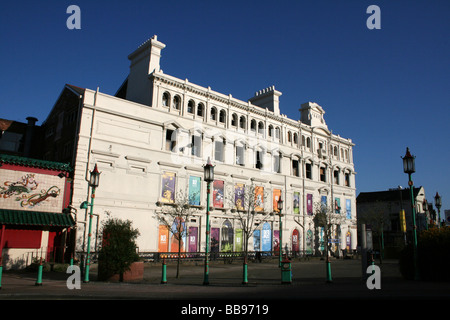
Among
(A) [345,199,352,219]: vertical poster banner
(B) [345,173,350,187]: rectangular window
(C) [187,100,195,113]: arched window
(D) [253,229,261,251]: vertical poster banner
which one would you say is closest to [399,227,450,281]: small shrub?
(D) [253,229,261,251]: vertical poster banner

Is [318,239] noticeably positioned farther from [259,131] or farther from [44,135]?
[44,135]

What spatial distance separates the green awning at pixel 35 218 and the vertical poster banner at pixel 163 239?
7609 mm

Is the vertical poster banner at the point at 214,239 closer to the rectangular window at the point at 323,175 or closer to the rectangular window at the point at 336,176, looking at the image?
the rectangular window at the point at 323,175

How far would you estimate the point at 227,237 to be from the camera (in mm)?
37094

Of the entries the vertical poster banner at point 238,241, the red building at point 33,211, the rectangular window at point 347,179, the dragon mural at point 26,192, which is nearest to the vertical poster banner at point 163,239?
the red building at point 33,211

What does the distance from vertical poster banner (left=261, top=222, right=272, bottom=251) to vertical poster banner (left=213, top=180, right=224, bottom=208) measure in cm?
692

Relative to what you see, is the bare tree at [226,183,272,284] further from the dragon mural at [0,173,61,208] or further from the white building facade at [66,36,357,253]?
the dragon mural at [0,173,61,208]

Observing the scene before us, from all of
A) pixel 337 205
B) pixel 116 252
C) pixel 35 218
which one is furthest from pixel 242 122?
pixel 116 252

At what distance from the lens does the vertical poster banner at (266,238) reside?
132ft

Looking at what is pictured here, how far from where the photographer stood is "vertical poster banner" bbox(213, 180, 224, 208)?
36.1 metres

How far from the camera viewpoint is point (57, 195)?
89.2 ft

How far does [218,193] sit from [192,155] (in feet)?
15.4
